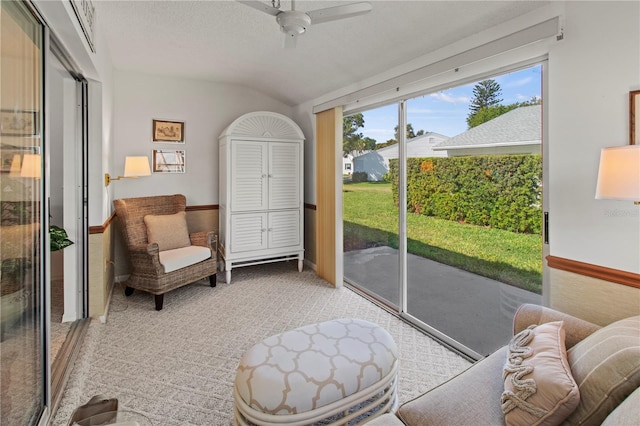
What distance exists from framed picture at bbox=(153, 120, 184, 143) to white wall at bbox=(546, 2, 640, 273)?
3947 mm

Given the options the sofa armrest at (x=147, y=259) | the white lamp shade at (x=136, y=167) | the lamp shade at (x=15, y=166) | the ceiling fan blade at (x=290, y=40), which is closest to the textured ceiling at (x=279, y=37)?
the ceiling fan blade at (x=290, y=40)

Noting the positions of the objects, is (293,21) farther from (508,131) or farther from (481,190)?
(481,190)

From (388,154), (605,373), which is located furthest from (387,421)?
(388,154)

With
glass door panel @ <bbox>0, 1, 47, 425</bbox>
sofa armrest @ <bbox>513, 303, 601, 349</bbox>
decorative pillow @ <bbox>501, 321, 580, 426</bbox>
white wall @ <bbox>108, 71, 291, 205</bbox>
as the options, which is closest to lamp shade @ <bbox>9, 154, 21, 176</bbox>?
glass door panel @ <bbox>0, 1, 47, 425</bbox>

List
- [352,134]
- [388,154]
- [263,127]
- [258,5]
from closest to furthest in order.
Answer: [258,5] → [388,154] → [352,134] → [263,127]

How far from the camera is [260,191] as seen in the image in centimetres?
429

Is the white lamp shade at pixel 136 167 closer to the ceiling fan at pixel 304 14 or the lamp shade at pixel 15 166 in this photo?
the lamp shade at pixel 15 166

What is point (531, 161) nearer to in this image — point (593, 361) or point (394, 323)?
point (593, 361)

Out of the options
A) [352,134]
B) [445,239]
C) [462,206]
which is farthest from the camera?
[352,134]

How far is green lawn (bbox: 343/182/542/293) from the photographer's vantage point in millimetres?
2328

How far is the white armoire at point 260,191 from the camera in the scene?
13.6 feet

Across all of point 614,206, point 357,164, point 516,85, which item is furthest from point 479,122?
point 357,164

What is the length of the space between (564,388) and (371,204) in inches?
108

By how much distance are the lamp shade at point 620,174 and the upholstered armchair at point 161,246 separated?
3.34 metres
